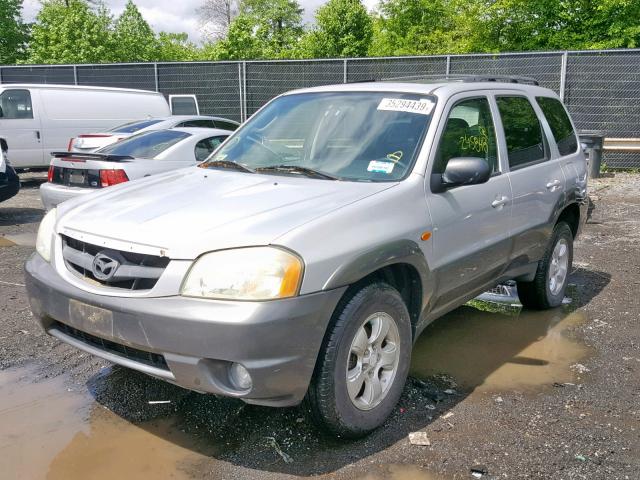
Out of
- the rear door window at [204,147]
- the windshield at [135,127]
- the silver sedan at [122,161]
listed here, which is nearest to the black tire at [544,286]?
the silver sedan at [122,161]

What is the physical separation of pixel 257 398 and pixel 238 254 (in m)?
0.64

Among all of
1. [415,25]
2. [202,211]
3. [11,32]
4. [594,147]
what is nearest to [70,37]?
[11,32]

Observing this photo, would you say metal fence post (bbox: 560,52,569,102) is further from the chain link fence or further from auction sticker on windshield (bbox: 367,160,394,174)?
auction sticker on windshield (bbox: 367,160,394,174)

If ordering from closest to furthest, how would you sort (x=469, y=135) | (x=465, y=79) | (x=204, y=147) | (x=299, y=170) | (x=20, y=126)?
(x=299, y=170), (x=469, y=135), (x=465, y=79), (x=204, y=147), (x=20, y=126)

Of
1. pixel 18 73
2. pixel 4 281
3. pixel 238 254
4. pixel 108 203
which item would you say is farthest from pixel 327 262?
pixel 18 73

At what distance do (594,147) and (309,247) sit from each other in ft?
38.7

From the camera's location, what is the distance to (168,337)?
2.71m

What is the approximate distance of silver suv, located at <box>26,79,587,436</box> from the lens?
2.70 metres

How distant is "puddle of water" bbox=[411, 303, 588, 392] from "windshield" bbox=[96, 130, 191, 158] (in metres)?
4.48

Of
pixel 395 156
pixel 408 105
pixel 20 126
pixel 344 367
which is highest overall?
pixel 408 105

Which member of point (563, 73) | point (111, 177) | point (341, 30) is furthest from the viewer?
point (341, 30)

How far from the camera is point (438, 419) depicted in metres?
3.47

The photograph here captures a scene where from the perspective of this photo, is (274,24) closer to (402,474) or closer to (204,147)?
(204,147)

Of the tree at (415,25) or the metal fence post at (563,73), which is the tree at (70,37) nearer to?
the tree at (415,25)
